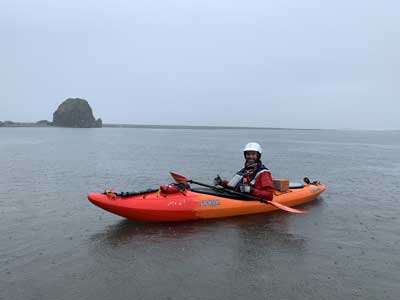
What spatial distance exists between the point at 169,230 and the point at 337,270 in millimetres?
3978

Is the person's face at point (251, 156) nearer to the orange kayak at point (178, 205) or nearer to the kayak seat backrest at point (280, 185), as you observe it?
the orange kayak at point (178, 205)

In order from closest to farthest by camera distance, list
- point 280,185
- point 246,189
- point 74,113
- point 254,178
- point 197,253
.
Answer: point 197,253, point 246,189, point 254,178, point 280,185, point 74,113

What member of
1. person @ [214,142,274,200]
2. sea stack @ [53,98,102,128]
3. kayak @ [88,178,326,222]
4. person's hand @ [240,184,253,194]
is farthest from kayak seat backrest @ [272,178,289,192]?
sea stack @ [53,98,102,128]

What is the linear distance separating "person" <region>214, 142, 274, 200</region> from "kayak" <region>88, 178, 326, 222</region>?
32cm

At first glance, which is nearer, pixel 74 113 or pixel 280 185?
pixel 280 185

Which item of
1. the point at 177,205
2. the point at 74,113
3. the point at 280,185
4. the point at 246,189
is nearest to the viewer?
the point at 177,205

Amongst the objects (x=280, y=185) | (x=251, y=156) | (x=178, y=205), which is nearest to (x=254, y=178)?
(x=251, y=156)

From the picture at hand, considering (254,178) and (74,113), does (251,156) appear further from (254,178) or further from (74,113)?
(74,113)

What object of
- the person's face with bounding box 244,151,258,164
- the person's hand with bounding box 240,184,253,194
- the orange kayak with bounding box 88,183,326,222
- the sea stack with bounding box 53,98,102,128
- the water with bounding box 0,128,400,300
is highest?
the sea stack with bounding box 53,98,102,128

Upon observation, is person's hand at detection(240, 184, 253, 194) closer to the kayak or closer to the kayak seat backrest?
the kayak

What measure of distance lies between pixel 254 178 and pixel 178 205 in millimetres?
2488

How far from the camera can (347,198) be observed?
14367 mm

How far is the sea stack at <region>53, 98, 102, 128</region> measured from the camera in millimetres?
161000

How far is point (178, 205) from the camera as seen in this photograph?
9.66 m
